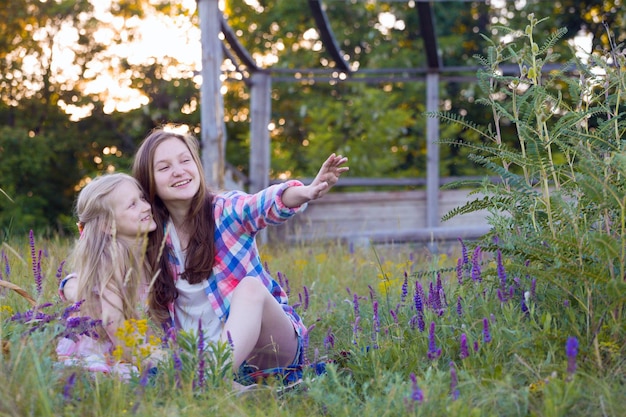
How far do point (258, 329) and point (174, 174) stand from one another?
0.78m

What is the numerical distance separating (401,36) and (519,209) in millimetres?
12263

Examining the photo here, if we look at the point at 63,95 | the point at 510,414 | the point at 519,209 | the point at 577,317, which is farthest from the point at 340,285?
the point at 63,95

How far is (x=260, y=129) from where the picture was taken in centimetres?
939

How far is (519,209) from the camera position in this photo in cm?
300

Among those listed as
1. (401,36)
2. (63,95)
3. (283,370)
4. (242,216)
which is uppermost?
(401,36)

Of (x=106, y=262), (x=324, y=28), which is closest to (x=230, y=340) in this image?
(x=106, y=262)

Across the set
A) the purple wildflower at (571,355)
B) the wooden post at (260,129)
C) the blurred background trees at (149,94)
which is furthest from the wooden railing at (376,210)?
the purple wildflower at (571,355)

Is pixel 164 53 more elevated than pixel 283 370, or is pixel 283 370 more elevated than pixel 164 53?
pixel 164 53

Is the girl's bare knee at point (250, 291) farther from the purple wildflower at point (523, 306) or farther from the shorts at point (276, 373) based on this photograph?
the purple wildflower at point (523, 306)

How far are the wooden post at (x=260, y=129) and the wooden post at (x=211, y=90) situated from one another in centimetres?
243

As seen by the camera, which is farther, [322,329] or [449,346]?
[322,329]

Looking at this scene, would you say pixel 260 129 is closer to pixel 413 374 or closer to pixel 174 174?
pixel 174 174

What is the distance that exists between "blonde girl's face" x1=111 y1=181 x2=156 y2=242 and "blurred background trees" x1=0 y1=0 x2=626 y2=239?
7.86 meters

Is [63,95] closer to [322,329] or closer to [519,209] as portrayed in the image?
[322,329]
